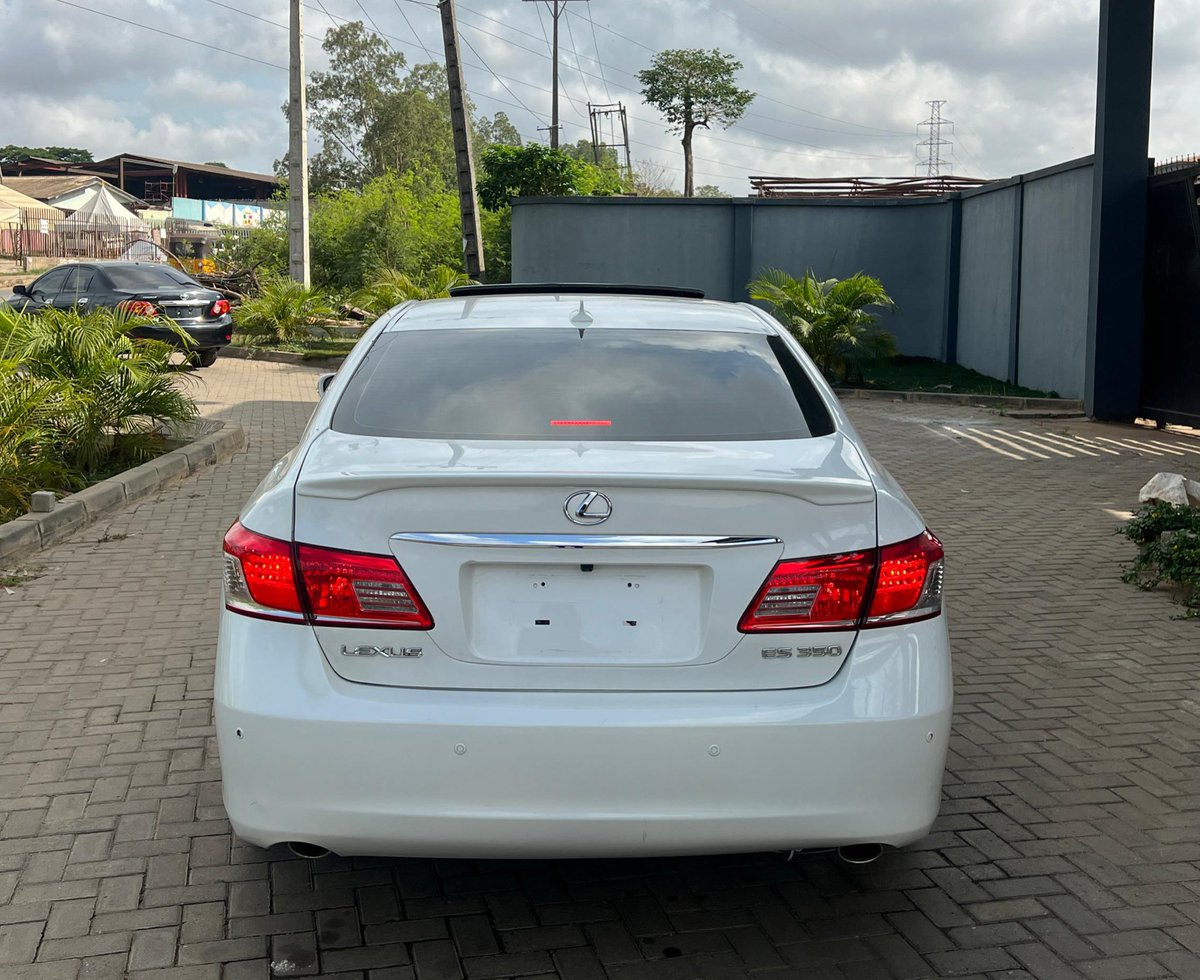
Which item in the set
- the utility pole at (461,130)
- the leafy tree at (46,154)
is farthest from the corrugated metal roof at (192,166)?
the utility pole at (461,130)

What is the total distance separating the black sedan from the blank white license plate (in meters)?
16.0

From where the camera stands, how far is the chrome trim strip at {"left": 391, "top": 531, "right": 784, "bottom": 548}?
9.38 ft

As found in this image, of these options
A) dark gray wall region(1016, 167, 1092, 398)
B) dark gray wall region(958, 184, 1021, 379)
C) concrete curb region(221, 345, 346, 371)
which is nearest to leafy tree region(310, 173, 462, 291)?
concrete curb region(221, 345, 346, 371)

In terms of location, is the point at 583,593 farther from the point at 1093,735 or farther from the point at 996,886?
the point at 1093,735

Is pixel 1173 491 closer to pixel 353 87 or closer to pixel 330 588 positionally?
pixel 330 588

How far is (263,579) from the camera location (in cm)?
299

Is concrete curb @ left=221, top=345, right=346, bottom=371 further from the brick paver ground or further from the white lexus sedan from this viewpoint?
the white lexus sedan

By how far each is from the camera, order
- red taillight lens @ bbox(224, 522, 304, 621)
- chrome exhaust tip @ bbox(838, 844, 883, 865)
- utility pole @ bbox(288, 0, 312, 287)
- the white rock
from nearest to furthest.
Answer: red taillight lens @ bbox(224, 522, 304, 621) → chrome exhaust tip @ bbox(838, 844, 883, 865) → the white rock → utility pole @ bbox(288, 0, 312, 287)

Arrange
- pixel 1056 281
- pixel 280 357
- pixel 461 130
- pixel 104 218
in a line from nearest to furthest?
pixel 1056 281 < pixel 280 357 < pixel 461 130 < pixel 104 218

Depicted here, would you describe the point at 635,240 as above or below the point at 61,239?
below

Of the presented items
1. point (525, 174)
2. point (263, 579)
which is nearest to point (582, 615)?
point (263, 579)

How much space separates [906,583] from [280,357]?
1944 cm

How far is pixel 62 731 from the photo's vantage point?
15.4 ft

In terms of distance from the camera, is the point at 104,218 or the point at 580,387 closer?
the point at 580,387
